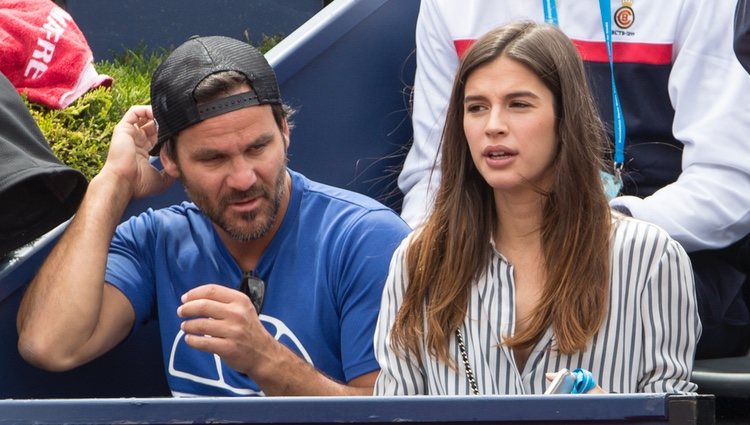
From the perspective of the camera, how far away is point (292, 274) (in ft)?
10.1

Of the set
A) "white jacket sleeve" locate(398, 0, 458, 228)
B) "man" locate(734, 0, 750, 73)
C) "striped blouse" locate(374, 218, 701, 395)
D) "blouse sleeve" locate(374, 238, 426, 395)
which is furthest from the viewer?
"white jacket sleeve" locate(398, 0, 458, 228)

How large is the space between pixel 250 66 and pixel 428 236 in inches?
Answer: 27.5

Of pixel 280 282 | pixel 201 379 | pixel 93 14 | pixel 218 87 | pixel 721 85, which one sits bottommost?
pixel 201 379

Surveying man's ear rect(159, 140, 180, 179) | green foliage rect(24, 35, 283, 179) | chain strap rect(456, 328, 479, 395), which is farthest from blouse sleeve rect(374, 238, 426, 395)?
green foliage rect(24, 35, 283, 179)

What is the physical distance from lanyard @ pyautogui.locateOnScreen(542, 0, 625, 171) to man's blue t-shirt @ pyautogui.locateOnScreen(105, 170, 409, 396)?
582mm

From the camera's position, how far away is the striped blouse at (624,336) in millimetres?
2500

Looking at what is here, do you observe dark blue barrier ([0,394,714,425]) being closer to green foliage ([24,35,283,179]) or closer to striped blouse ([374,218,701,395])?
striped blouse ([374,218,701,395])

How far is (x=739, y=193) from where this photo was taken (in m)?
3.13

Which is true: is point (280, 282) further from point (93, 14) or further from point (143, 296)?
point (93, 14)

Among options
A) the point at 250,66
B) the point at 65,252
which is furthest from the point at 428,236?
the point at 65,252

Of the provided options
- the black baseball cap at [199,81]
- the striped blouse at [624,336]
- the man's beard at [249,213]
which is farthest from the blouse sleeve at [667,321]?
the black baseball cap at [199,81]

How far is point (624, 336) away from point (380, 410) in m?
A: 0.76

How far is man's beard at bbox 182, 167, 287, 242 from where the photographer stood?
3039 mm

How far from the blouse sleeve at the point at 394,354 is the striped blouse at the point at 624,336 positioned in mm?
66
